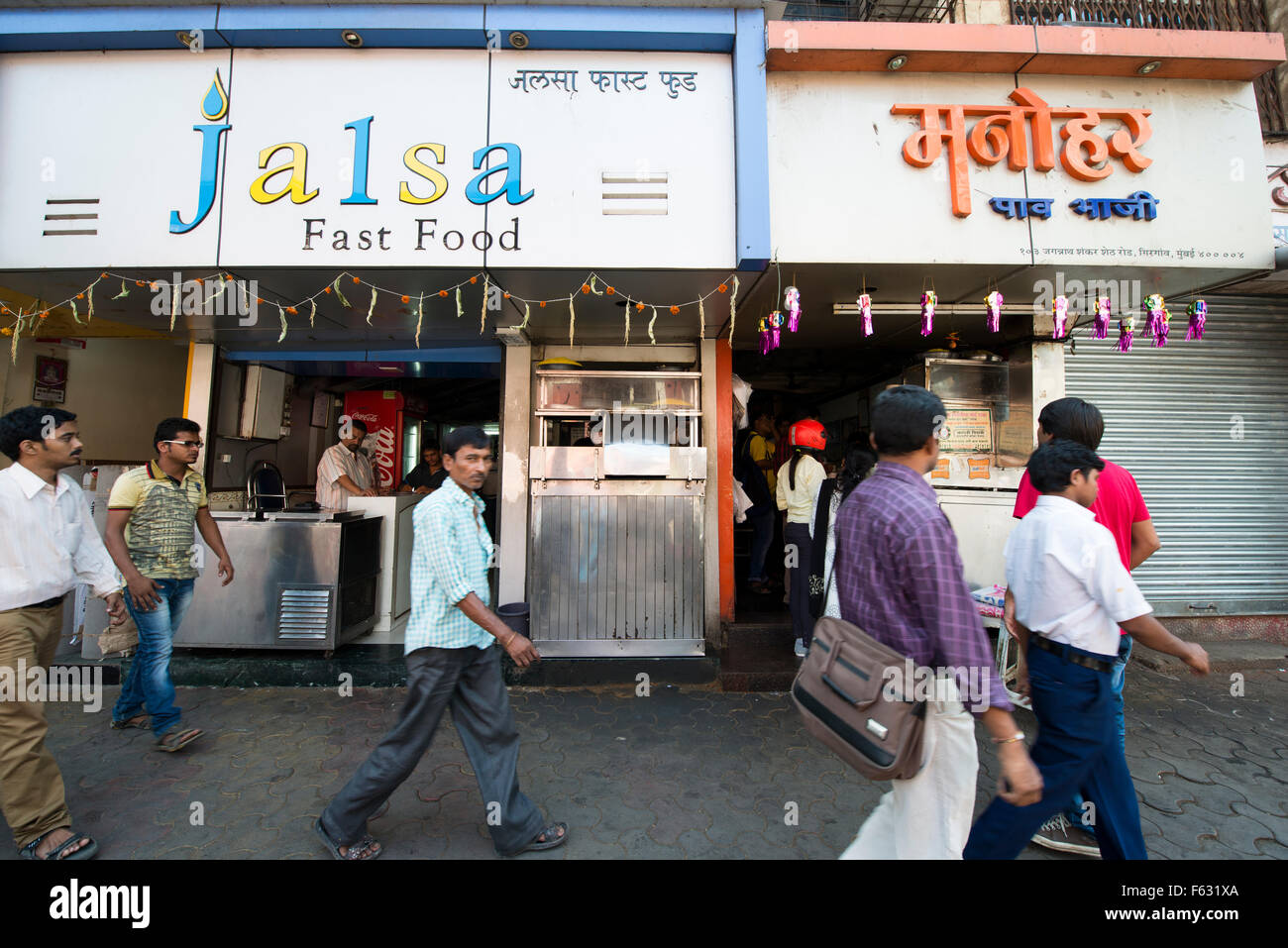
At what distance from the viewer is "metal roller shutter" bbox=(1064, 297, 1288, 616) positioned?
19.1 ft

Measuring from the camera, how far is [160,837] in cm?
267

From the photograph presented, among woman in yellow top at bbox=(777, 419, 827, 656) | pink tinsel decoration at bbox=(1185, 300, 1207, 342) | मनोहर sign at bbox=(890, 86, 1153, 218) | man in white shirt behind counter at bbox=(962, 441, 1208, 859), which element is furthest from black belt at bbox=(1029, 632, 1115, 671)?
pink tinsel decoration at bbox=(1185, 300, 1207, 342)

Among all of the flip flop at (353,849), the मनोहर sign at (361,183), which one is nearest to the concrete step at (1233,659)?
the flip flop at (353,849)

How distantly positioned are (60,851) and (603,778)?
247 cm

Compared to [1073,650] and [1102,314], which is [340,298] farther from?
[1102,314]

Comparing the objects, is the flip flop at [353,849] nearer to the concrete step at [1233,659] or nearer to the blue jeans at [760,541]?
the blue jeans at [760,541]

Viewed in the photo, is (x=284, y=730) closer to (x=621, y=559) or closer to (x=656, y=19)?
(x=621, y=559)

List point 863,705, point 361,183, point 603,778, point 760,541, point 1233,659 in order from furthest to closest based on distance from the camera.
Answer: point 760,541, point 1233,659, point 361,183, point 603,778, point 863,705

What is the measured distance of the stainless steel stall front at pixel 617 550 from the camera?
497cm

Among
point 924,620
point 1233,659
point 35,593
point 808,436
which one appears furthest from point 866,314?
point 35,593

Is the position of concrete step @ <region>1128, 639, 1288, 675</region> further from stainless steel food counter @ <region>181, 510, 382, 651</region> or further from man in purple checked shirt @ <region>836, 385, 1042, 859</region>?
stainless steel food counter @ <region>181, 510, 382, 651</region>

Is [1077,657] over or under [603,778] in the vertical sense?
over

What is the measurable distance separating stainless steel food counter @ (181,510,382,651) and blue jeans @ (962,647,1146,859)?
Result: 489 centimetres

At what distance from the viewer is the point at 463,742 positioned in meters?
2.47
